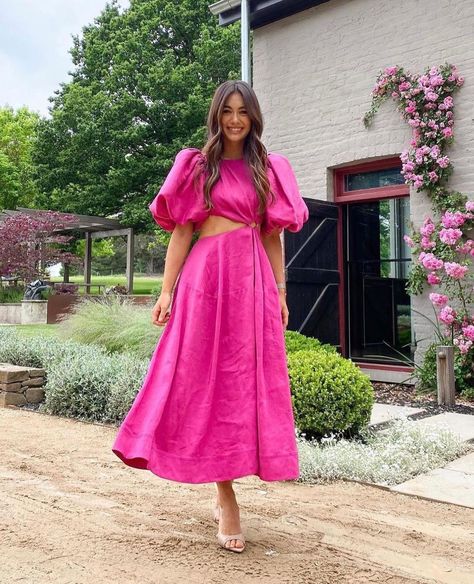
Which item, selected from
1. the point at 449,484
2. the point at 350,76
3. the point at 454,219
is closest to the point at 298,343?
the point at 454,219

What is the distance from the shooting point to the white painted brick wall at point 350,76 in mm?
6102

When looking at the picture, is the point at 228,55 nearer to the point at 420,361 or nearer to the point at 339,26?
the point at 339,26

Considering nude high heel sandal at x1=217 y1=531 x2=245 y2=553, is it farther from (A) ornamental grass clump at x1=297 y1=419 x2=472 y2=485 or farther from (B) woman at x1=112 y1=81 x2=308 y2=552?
(A) ornamental grass clump at x1=297 y1=419 x2=472 y2=485

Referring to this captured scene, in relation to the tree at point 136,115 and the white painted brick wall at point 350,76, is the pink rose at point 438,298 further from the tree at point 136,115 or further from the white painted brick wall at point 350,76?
the tree at point 136,115

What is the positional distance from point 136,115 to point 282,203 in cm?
1837

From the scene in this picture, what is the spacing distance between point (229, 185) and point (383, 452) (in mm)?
1975

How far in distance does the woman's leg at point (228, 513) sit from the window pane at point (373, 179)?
209 inches

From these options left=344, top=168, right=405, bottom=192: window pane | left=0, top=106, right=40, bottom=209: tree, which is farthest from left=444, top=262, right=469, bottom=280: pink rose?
left=0, top=106, right=40, bottom=209: tree

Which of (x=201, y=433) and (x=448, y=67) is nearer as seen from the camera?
(x=201, y=433)

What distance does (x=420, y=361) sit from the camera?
20.8ft

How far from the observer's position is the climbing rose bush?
19.2 ft

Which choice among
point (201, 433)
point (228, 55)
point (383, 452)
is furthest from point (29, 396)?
point (228, 55)

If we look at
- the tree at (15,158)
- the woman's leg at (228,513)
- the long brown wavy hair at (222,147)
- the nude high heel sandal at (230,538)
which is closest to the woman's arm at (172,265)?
the long brown wavy hair at (222,147)

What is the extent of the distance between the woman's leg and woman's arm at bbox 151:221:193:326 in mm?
673
